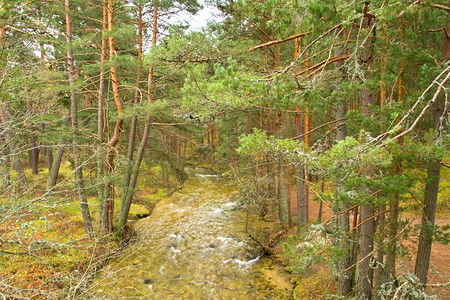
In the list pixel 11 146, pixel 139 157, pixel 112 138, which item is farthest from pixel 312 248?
pixel 11 146

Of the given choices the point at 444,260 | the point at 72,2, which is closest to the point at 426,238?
the point at 444,260

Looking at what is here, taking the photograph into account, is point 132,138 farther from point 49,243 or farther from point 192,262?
point 49,243

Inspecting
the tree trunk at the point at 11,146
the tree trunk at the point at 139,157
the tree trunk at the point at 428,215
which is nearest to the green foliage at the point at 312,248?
the tree trunk at the point at 428,215

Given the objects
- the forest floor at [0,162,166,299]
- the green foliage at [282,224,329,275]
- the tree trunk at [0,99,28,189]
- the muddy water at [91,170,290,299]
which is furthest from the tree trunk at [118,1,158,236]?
the green foliage at [282,224,329,275]

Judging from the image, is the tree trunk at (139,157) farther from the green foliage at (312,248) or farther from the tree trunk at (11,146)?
the green foliage at (312,248)

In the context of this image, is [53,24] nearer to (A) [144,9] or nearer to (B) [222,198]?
(A) [144,9]

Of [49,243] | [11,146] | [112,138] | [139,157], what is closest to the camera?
[49,243]

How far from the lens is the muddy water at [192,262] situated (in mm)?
6770

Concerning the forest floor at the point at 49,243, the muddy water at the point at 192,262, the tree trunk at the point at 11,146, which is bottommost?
the muddy water at the point at 192,262

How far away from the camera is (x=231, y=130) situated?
16.3 meters

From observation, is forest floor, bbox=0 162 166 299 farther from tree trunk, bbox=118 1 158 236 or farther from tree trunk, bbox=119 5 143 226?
tree trunk, bbox=119 5 143 226

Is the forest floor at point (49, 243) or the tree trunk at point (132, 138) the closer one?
the forest floor at point (49, 243)

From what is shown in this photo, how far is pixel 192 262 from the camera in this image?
8.34 metres

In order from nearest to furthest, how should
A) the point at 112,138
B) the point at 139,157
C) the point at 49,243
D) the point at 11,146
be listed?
the point at 49,243 → the point at 11,146 → the point at 112,138 → the point at 139,157
